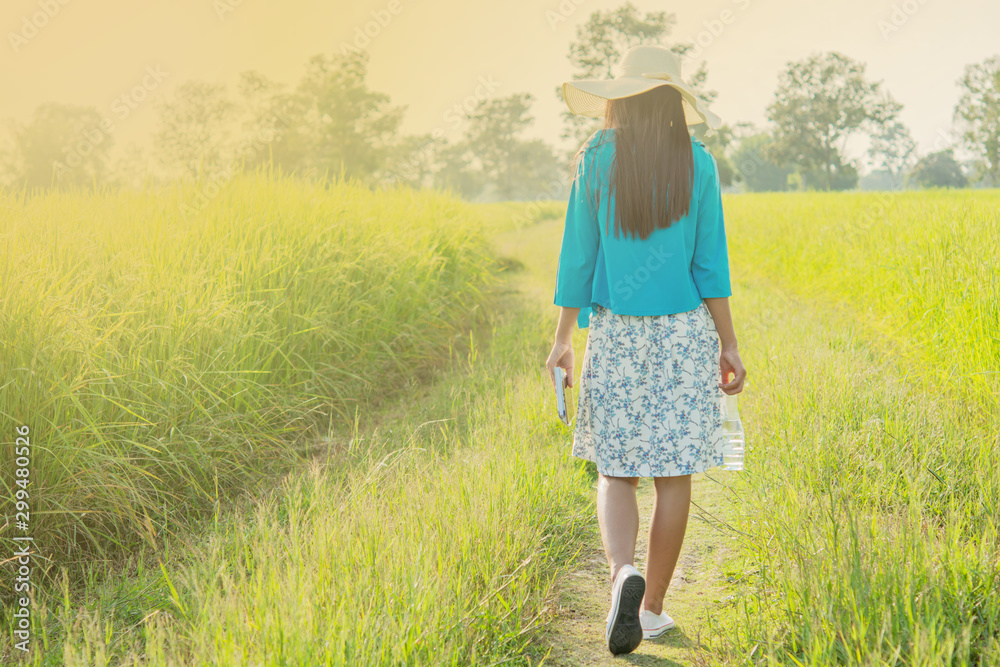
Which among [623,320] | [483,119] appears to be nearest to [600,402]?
[623,320]

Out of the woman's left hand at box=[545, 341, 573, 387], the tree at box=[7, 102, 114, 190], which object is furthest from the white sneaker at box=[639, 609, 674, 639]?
the tree at box=[7, 102, 114, 190]

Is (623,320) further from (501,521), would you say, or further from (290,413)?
(290,413)

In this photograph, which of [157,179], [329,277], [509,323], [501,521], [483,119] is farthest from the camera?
[483,119]

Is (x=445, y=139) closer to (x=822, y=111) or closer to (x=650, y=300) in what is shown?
(x=822, y=111)

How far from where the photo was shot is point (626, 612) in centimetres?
190

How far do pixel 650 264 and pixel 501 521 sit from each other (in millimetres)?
1100

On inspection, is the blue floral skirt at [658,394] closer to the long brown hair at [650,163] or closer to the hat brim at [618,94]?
the long brown hair at [650,163]

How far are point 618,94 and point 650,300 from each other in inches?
26.0

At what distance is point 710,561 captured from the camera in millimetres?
2621

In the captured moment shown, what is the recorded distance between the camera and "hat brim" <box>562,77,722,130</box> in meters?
2.00

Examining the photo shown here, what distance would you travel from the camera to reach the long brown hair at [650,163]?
202cm

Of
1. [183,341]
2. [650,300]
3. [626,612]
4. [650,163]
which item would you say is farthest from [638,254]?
[183,341]

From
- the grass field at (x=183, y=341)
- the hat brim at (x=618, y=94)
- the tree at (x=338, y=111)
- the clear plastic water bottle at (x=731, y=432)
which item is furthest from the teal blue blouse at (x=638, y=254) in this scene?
the tree at (x=338, y=111)

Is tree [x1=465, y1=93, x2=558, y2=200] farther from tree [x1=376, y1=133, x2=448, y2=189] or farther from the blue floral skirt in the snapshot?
the blue floral skirt
